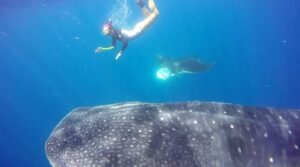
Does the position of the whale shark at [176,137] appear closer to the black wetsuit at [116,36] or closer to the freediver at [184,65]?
the black wetsuit at [116,36]

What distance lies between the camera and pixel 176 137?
13.3ft

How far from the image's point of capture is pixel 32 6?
40.2 m

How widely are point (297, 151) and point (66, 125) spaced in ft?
10.8

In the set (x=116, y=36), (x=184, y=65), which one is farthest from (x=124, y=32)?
(x=184, y=65)

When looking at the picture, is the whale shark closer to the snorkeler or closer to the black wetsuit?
the snorkeler

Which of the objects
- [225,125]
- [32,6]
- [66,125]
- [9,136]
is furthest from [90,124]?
[9,136]

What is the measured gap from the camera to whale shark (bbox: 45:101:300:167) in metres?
3.78

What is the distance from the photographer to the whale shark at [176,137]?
12.4 ft

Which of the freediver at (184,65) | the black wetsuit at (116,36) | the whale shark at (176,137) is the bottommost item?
the whale shark at (176,137)

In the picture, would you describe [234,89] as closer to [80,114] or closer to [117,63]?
[117,63]

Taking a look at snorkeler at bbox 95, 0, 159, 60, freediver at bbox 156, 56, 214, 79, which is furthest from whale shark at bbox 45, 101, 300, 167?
freediver at bbox 156, 56, 214, 79

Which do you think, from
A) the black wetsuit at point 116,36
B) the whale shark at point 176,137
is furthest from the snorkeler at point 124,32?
the whale shark at point 176,137

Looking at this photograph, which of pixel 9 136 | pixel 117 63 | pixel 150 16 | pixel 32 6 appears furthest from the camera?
pixel 117 63

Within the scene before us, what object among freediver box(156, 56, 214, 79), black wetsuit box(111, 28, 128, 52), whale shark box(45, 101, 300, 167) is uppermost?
freediver box(156, 56, 214, 79)
